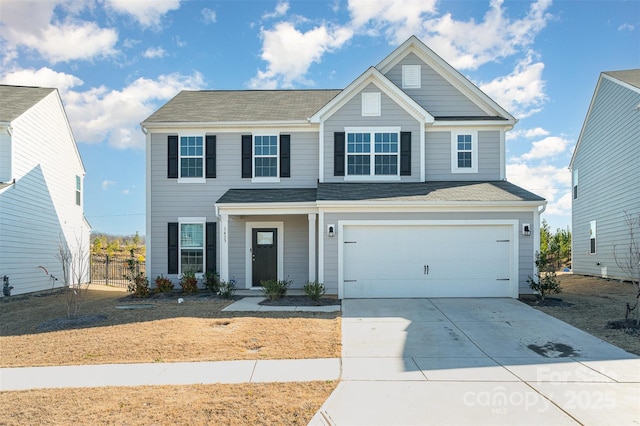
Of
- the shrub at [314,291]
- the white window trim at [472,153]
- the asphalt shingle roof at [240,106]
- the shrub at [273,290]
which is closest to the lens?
the shrub at [314,291]

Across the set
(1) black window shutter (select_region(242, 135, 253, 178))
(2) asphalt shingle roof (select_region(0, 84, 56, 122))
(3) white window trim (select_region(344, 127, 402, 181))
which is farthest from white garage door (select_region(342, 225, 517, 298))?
(2) asphalt shingle roof (select_region(0, 84, 56, 122))

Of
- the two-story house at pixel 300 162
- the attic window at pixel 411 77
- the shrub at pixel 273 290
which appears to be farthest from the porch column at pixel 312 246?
the attic window at pixel 411 77

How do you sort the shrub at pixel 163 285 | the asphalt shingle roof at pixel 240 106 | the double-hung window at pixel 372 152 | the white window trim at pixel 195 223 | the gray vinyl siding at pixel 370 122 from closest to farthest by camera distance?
1. the shrub at pixel 163 285
2. the gray vinyl siding at pixel 370 122
3. the double-hung window at pixel 372 152
4. the white window trim at pixel 195 223
5. the asphalt shingle roof at pixel 240 106

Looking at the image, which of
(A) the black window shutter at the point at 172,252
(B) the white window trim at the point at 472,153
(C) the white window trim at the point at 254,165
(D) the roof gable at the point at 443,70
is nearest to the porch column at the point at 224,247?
(C) the white window trim at the point at 254,165

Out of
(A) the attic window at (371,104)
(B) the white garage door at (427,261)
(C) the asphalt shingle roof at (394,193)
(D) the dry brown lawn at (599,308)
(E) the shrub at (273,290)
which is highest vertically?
(A) the attic window at (371,104)

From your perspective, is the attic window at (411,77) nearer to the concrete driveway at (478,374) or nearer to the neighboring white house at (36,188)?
the concrete driveway at (478,374)

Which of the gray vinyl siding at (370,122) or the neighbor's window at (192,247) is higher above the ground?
the gray vinyl siding at (370,122)

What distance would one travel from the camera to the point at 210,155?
15.3m

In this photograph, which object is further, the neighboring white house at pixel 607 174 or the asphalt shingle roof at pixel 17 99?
A: the neighboring white house at pixel 607 174

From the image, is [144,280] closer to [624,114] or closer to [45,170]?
[45,170]

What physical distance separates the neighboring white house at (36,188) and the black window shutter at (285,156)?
673 centimetres

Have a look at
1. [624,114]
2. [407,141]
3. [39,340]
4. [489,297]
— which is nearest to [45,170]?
[39,340]

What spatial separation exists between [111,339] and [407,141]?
10328 mm

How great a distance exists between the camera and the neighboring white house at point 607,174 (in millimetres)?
16317
